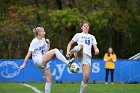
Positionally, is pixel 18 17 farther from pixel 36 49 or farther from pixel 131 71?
pixel 36 49

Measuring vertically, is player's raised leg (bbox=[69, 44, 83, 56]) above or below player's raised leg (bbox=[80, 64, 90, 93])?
above

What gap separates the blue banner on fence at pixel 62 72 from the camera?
25.1 metres

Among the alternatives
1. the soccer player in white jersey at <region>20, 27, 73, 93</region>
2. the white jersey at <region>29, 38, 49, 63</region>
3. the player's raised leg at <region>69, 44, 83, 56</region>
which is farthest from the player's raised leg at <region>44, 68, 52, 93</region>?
the player's raised leg at <region>69, 44, 83, 56</region>

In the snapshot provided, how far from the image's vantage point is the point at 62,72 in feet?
82.9

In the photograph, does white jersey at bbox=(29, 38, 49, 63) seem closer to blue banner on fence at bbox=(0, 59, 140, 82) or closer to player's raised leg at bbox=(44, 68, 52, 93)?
player's raised leg at bbox=(44, 68, 52, 93)

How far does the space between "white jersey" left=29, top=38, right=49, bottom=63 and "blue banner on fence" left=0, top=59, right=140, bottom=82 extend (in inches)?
502

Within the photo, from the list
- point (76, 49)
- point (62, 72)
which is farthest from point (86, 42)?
point (62, 72)

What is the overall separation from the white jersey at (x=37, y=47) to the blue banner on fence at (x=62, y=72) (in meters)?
12.7

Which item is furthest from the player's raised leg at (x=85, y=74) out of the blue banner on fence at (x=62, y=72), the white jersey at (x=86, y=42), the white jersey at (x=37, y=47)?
the blue banner on fence at (x=62, y=72)

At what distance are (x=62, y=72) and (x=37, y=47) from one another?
513 inches

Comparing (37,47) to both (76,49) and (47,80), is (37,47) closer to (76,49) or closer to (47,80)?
(47,80)

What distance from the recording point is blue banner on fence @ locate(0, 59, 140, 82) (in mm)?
25125

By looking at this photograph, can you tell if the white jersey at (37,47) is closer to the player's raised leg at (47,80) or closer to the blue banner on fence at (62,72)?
the player's raised leg at (47,80)

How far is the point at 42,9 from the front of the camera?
37406 millimetres
